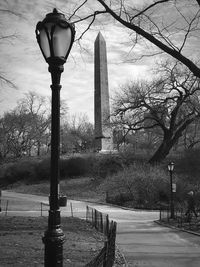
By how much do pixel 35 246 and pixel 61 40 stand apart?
7939 millimetres

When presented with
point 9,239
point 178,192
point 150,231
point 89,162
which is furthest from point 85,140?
point 9,239

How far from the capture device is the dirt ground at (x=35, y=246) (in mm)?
9248

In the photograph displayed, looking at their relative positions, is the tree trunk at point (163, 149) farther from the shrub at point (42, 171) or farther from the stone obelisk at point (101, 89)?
the shrub at point (42, 171)

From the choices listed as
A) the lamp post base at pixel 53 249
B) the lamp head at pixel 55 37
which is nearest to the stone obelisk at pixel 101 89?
the lamp head at pixel 55 37

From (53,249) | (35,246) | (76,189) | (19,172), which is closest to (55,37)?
(53,249)

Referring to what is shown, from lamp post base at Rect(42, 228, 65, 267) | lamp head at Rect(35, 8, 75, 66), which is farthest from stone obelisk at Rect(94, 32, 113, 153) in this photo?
lamp post base at Rect(42, 228, 65, 267)

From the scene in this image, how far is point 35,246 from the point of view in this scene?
11.4 meters

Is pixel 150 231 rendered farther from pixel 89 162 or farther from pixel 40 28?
pixel 89 162

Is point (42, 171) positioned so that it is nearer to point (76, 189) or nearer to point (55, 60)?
point (76, 189)

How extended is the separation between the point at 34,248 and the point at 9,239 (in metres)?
1.88

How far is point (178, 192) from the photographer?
36719mm

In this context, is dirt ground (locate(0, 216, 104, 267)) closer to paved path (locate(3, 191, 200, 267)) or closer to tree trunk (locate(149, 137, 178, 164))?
paved path (locate(3, 191, 200, 267))

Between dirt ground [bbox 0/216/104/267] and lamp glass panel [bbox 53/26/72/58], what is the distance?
214 inches

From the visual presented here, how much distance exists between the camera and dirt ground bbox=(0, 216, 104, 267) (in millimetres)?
9248
